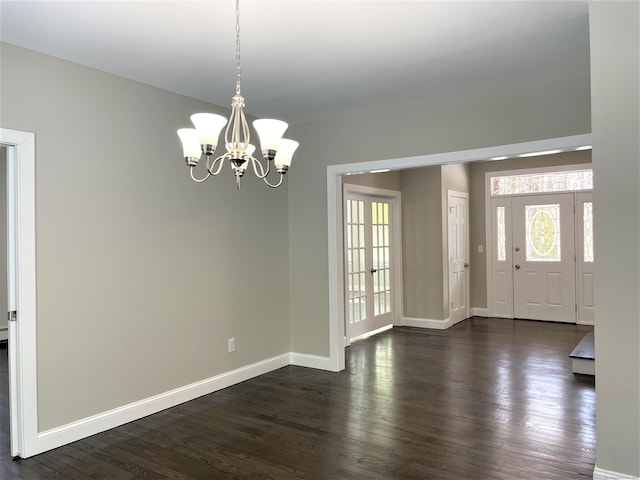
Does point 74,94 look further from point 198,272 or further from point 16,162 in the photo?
point 198,272

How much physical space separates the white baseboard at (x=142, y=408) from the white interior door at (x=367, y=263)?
5.48 feet

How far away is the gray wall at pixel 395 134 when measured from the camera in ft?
12.1

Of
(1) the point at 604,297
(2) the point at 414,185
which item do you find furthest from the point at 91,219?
(2) the point at 414,185

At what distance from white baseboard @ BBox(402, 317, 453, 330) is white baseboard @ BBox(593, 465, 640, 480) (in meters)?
4.34

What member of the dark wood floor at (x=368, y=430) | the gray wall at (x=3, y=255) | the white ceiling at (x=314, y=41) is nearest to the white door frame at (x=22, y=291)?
the dark wood floor at (x=368, y=430)

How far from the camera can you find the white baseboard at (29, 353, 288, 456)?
316 cm

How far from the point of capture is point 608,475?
8.25 ft

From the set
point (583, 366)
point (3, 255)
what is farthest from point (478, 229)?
point (3, 255)

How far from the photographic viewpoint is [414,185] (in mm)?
7176

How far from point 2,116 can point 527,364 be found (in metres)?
5.17

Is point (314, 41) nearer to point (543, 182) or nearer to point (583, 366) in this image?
point (583, 366)

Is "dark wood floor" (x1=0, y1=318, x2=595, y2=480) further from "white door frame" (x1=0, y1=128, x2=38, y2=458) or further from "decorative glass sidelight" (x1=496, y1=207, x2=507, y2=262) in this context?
"decorative glass sidelight" (x1=496, y1=207, x2=507, y2=262)

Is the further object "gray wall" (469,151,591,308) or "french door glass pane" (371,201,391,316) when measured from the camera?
"gray wall" (469,151,591,308)

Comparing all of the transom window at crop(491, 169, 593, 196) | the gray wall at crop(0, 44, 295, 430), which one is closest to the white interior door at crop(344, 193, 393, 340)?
the gray wall at crop(0, 44, 295, 430)
